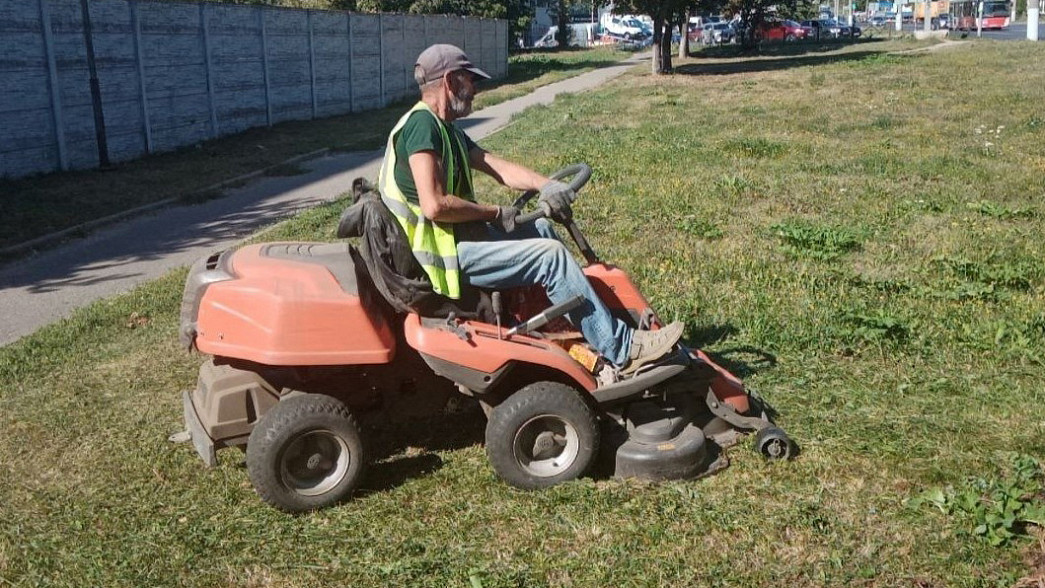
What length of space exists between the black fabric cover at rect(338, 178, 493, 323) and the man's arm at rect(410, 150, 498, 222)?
18cm

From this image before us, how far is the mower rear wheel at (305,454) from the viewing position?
439 cm

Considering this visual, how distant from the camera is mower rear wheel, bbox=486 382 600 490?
450 centimetres

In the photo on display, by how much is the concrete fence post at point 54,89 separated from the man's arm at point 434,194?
11.4m

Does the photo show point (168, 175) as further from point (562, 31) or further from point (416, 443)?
point (562, 31)

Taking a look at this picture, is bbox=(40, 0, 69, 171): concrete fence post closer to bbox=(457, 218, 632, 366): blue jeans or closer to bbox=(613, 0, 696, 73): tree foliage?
bbox=(457, 218, 632, 366): blue jeans

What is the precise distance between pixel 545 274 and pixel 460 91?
3.00ft

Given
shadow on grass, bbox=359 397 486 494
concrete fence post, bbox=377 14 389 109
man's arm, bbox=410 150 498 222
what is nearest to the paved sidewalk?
shadow on grass, bbox=359 397 486 494

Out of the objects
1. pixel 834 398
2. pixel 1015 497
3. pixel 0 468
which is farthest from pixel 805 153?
pixel 0 468

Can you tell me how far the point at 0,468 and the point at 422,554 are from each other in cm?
236

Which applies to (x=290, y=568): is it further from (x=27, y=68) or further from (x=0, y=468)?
(x=27, y=68)

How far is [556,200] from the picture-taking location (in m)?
4.50

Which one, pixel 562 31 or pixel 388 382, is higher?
pixel 562 31

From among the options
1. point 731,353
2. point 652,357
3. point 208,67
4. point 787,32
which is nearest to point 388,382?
point 652,357

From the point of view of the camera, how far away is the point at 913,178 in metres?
11.6
